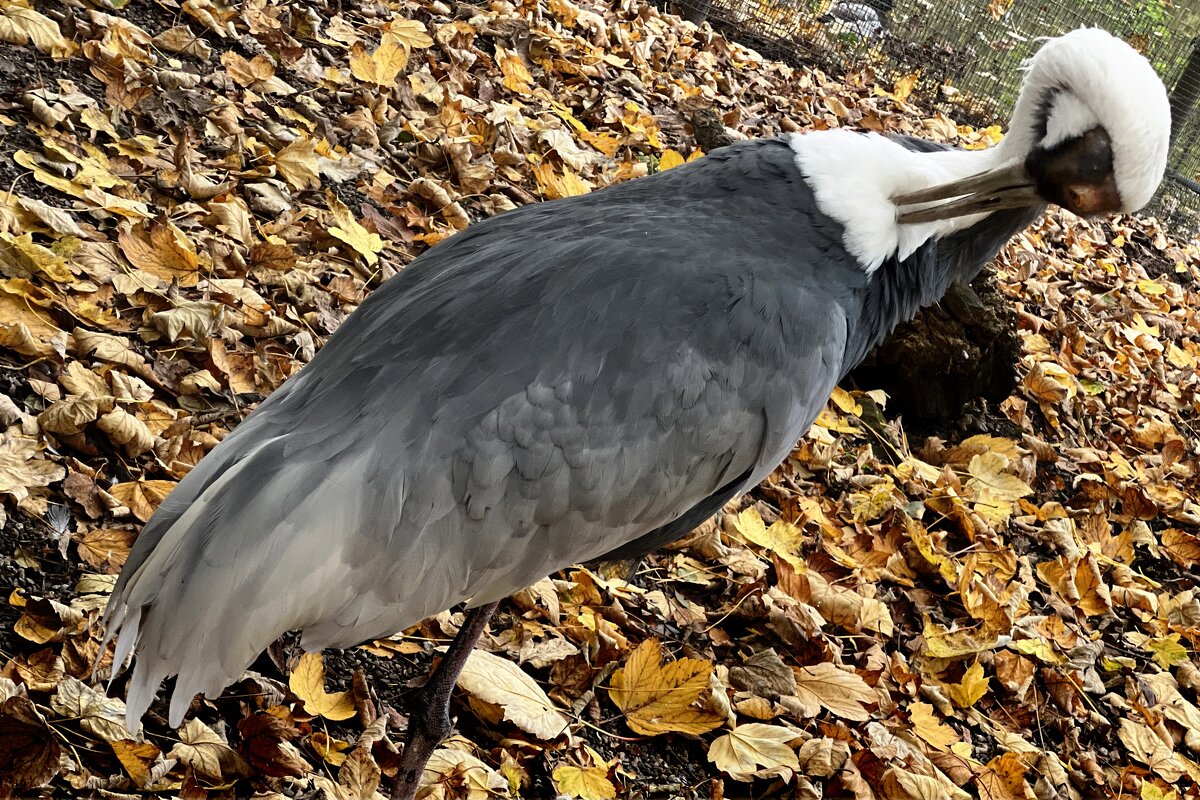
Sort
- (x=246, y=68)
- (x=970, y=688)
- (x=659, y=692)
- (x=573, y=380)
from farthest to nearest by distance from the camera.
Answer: (x=246, y=68)
(x=970, y=688)
(x=659, y=692)
(x=573, y=380)

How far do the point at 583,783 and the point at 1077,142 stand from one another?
187 centimetres

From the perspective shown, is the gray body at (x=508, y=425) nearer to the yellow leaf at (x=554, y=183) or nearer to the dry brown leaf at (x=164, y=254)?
the dry brown leaf at (x=164, y=254)

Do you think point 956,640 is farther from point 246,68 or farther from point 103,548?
point 246,68

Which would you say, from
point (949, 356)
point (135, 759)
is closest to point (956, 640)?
point (949, 356)

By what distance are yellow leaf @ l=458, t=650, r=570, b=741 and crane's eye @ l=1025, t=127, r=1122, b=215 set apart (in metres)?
1.71

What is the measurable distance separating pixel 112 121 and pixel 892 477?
3.05 m

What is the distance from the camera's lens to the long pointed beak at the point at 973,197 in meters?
2.58

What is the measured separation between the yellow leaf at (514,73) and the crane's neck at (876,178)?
9.02 feet

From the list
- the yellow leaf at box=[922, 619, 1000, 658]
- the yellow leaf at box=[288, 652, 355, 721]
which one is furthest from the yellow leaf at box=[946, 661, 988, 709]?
the yellow leaf at box=[288, 652, 355, 721]

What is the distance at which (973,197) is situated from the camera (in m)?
2.60

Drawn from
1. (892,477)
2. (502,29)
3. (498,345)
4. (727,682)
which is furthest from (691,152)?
(498,345)

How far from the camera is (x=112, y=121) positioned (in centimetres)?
369

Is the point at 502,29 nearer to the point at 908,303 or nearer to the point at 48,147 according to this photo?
the point at 48,147

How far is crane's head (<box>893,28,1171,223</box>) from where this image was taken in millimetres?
2369
